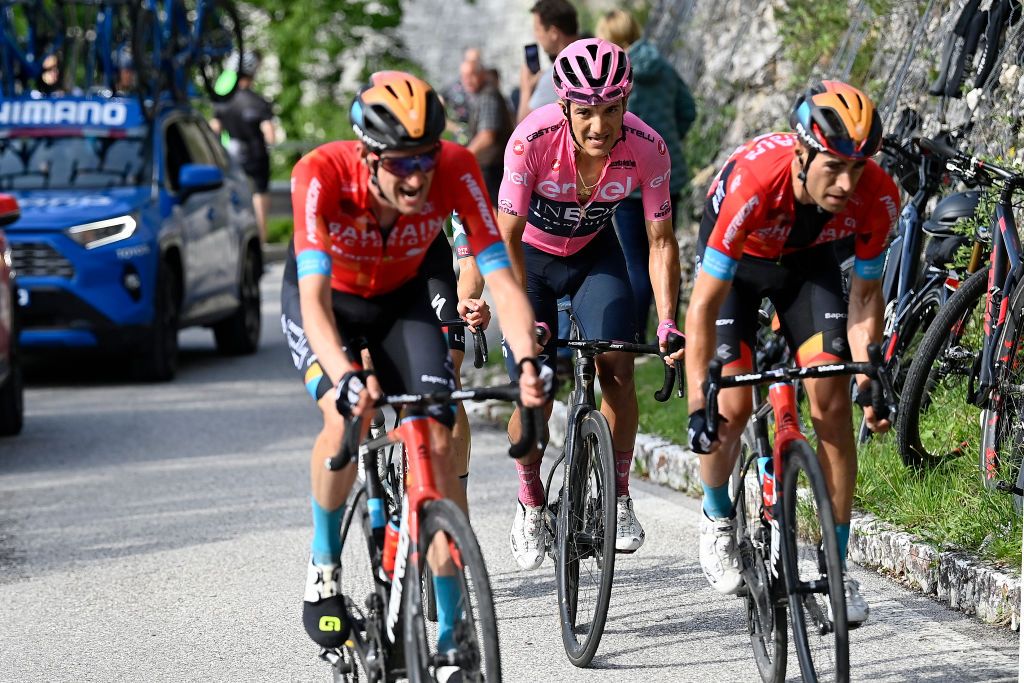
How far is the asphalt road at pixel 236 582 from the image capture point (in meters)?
5.74

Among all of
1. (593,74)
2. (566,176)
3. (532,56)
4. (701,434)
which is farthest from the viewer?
(532,56)

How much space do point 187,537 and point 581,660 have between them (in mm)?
2802

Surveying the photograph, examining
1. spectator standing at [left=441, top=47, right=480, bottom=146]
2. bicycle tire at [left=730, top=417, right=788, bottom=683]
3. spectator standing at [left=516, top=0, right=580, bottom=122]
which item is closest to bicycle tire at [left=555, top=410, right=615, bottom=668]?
bicycle tire at [left=730, top=417, right=788, bottom=683]

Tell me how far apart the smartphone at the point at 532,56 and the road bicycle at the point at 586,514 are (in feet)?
14.8

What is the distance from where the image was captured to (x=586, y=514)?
236 inches

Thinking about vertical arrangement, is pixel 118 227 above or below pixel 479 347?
below

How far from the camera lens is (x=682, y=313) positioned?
43.2 ft

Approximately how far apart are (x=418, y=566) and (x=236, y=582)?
2722mm

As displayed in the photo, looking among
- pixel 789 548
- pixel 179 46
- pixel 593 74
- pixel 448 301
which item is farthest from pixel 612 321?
pixel 179 46

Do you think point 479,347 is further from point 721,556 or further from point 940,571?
point 940,571

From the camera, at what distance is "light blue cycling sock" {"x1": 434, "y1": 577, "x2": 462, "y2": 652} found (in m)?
4.40

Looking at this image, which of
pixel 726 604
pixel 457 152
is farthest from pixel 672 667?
pixel 457 152

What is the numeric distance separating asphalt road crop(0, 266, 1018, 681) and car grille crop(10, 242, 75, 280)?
1258 mm

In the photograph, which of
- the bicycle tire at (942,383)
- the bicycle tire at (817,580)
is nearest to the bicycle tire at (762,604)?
the bicycle tire at (817,580)
